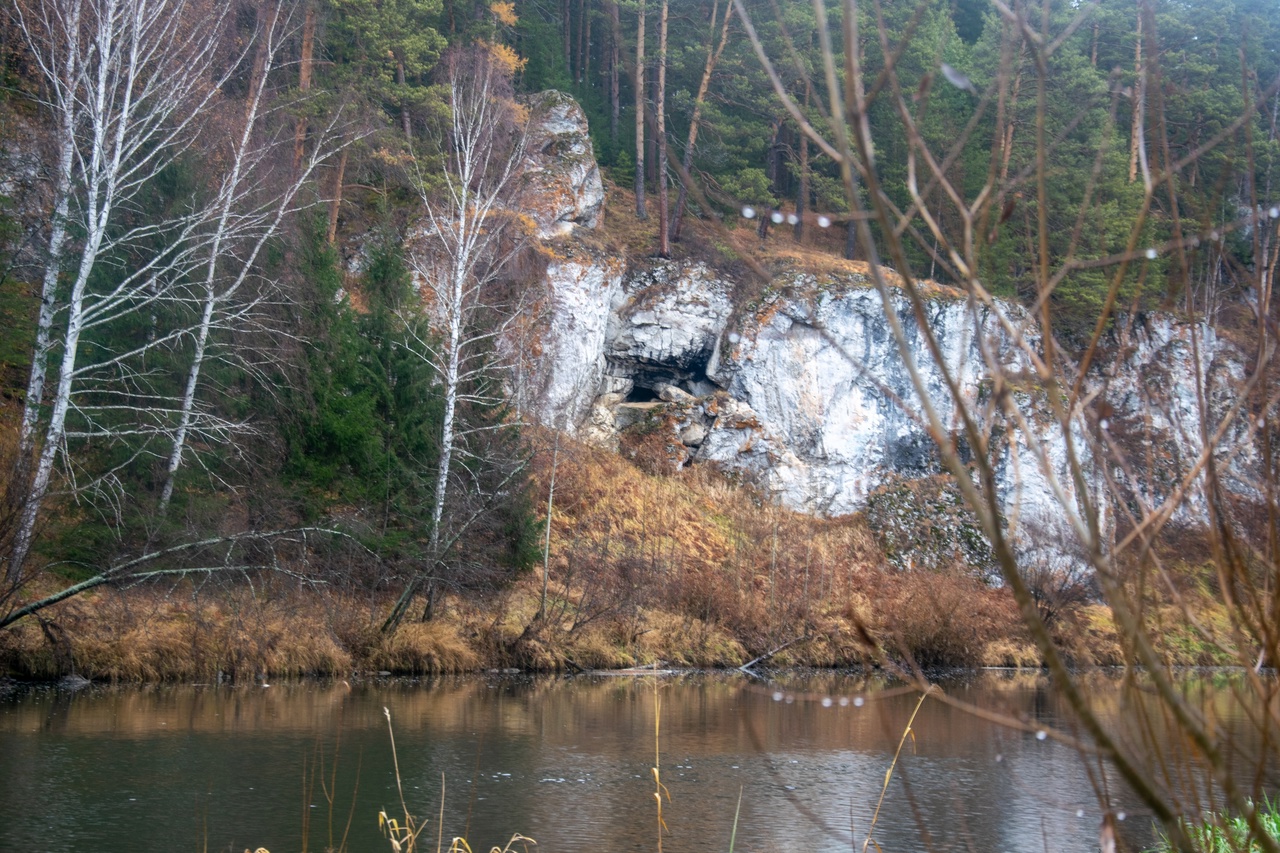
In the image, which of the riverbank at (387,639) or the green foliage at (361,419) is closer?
the riverbank at (387,639)

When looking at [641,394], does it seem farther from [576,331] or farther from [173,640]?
[173,640]

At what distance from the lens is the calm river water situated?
7840 mm

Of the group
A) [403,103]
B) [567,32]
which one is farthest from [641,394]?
[567,32]

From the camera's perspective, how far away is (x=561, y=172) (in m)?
29.3

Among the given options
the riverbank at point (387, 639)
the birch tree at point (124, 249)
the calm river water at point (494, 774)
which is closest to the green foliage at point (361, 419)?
the birch tree at point (124, 249)

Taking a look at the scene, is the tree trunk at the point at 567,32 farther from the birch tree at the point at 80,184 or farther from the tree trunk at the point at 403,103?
the birch tree at the point at 80,184

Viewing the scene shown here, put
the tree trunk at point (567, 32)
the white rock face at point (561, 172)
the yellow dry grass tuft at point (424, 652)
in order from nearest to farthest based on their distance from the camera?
the yellow dry grass tuft at point (424, 652) < the white rock face at point (561, 172) < the tree trunk at point (567, 32)

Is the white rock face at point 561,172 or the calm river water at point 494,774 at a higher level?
the white rock face at point 561,172

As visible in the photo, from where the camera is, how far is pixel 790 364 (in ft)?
95.3

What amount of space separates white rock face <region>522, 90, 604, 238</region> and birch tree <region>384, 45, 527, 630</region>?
8.76 feet

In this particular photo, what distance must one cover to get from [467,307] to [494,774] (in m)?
10.7

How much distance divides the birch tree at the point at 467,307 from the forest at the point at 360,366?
4.9 inches

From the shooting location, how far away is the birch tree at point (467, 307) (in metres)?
18.6

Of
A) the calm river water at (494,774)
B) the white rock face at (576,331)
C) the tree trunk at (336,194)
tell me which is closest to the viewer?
the calm river water at (494,774)
